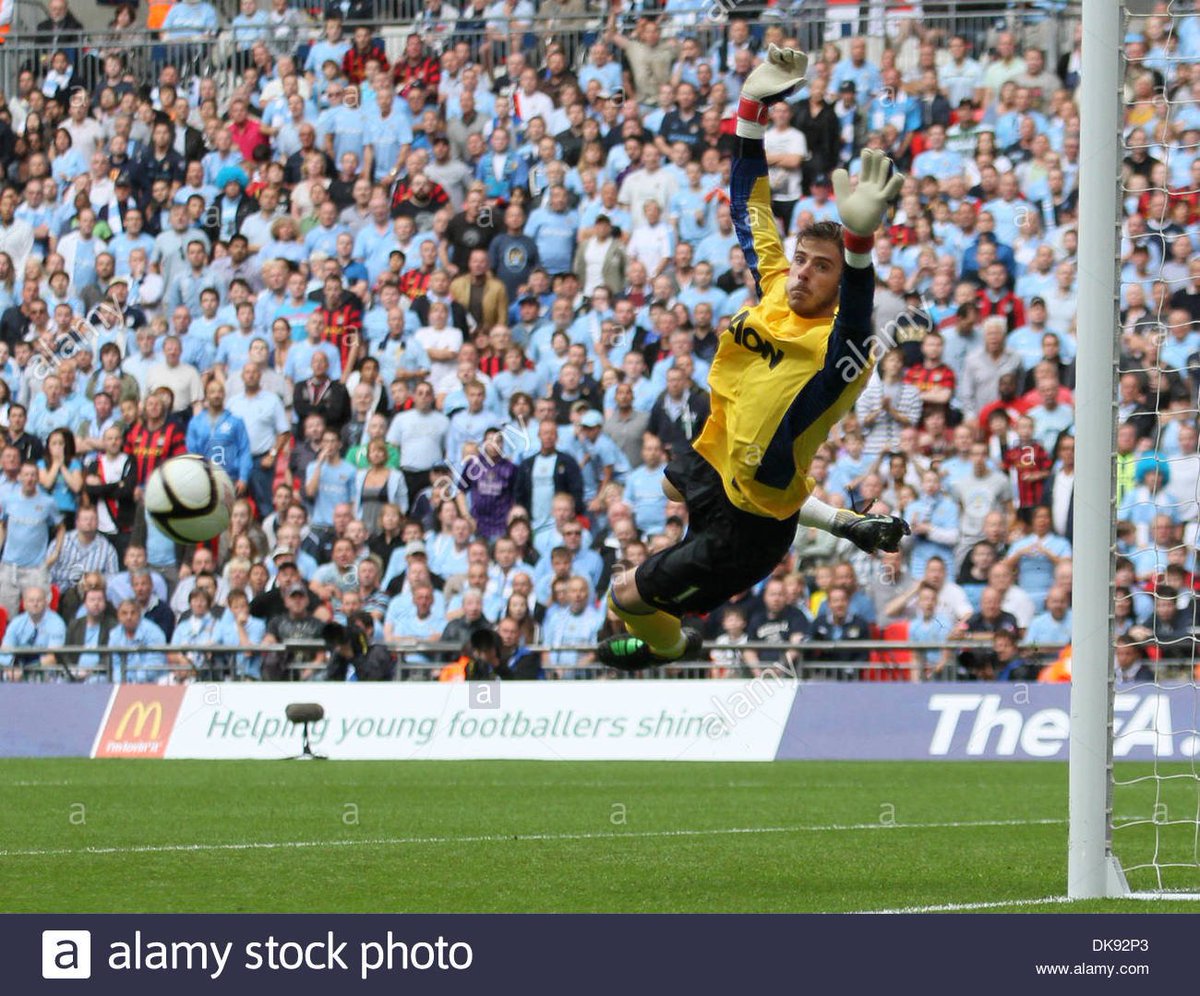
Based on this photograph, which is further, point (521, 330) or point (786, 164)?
point (521, 330)

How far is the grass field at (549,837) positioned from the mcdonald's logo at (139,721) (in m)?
1.30

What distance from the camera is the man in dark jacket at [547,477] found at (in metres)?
Answer: 20.2

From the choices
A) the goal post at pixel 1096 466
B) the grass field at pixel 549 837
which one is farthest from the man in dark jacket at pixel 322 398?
the goal post at pixel 1096 466

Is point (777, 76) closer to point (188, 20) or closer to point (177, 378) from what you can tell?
point (177, 378)

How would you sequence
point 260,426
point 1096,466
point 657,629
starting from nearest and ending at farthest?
point 1096,466 → point 657,629 → point 260,426

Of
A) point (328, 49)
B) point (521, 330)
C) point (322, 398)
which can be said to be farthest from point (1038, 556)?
point (328, 49)

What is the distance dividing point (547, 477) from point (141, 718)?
423cm

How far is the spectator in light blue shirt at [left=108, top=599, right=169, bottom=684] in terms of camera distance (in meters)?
20.6

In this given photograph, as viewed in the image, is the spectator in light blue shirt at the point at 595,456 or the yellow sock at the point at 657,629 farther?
the spectator in light blue shirt at the point at 595,456

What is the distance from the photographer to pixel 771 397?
9.28m

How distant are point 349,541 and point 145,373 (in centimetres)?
350

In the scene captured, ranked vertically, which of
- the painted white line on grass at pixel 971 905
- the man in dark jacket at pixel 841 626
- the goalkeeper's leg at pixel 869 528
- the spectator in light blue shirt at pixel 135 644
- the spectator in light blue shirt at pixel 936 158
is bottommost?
the spectator in light blue shirt at pixel 135 644

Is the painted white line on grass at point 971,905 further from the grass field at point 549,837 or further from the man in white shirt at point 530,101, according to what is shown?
the man in white shirt at point 530,101

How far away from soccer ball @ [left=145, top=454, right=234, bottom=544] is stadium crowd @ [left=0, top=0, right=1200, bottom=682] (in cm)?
538
